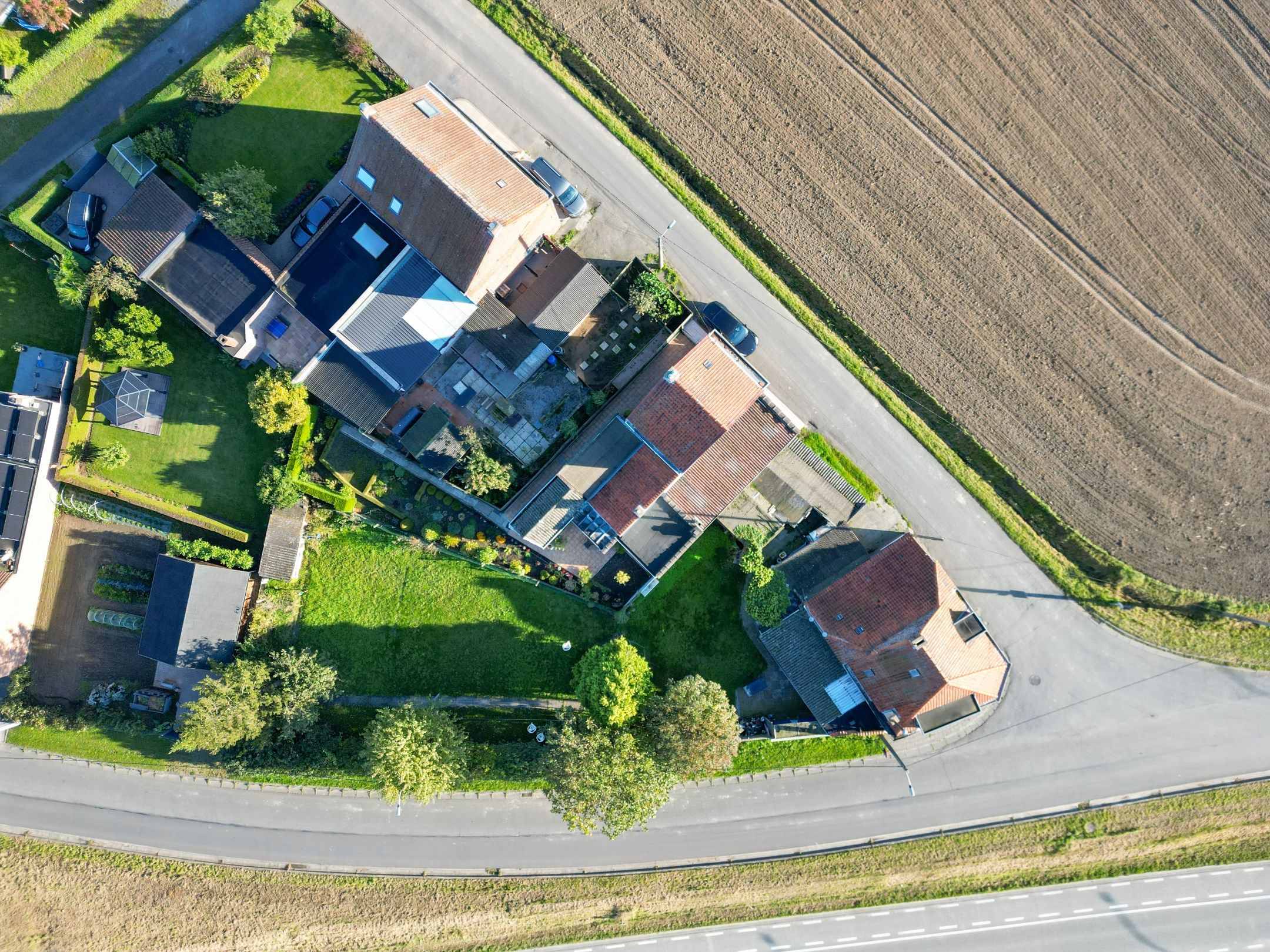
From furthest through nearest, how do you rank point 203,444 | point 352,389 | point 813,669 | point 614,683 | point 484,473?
point 203,444 → point 813,669 → point 352,389 → point 484,473 → point 614,683

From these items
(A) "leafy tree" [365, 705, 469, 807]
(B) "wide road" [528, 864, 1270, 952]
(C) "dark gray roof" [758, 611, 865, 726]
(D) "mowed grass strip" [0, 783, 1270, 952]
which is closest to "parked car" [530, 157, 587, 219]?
(C) "dark gray roof" [758, 611, 865, 726]

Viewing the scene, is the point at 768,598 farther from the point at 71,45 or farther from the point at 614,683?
the point at 71,45

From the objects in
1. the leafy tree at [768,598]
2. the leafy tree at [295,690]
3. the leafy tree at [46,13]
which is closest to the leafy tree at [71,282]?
the leafy tree at [46,13]

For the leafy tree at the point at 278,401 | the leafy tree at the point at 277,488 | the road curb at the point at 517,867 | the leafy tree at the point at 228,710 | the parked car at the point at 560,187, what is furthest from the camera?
the road curb at the point at 517,867

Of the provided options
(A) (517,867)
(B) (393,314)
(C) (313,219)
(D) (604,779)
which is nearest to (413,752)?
(D) (604,779)

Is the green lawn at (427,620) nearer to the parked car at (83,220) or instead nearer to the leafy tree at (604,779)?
the leafy tree at (604,779)

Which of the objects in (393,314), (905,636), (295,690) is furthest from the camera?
(295,690)

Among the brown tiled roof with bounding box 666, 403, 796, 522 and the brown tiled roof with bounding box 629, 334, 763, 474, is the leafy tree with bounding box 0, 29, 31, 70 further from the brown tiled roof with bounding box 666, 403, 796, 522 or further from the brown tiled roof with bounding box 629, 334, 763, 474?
the brown tiled roof with bounding box 666, 403, 796, 522
